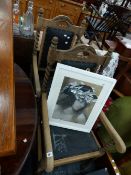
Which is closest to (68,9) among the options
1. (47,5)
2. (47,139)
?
(47,5)

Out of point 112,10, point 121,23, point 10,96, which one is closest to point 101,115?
point 10,96

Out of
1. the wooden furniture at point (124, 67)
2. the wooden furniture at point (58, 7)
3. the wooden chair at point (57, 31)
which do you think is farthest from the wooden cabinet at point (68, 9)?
the wooden chair at point (57, 31)

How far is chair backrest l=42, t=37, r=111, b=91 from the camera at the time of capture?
3.33ft

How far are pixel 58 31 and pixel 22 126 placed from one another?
0.81m

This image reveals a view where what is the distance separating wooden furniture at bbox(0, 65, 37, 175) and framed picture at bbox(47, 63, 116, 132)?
17cm

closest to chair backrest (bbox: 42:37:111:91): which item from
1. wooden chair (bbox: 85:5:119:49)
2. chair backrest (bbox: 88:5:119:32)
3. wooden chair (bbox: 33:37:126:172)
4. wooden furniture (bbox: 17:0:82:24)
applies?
wooden chair (bbox: 33:37:126:172)

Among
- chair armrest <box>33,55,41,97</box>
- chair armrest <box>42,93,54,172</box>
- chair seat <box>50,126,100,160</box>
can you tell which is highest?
chair armrest <box>33,55,41,97</box>

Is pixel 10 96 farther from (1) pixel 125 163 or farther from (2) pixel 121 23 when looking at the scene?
(2) pixel 121 23

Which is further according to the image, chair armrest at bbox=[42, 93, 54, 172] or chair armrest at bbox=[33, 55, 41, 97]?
chair armrest at bbox=[33, 55, 41, 97]

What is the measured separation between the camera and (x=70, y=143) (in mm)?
1141

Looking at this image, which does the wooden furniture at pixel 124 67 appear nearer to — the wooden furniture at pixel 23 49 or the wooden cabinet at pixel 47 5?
the wooden furniture at pixel 23 49

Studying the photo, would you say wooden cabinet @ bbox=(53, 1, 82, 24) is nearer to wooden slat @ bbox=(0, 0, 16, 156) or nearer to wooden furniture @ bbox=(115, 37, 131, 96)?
wooden furniture @ bbox=(115, 37, 131, 96)

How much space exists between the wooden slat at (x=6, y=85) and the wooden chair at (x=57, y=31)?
1.60ft

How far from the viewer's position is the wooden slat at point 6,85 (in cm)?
46
